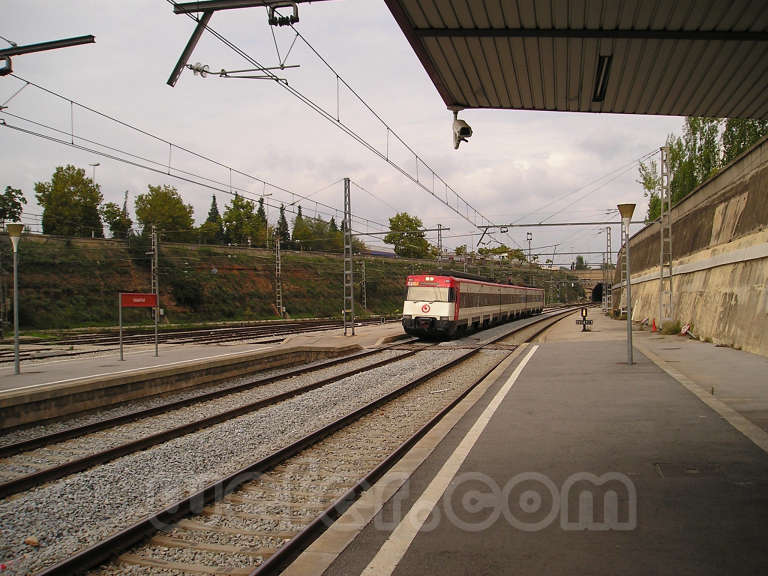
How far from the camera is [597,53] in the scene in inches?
260

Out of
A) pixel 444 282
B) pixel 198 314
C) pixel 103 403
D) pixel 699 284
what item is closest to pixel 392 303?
pixel 198 314

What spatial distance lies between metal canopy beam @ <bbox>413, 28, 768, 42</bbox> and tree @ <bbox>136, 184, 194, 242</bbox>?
6621cm

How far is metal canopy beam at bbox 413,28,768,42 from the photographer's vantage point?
6062mm

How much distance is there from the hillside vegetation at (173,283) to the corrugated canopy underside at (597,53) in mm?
30855

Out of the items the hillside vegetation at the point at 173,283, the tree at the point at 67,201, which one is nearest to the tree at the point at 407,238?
the hillside vegetation at the point at 173,283

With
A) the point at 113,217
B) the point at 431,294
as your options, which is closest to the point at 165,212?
the point at 113,217

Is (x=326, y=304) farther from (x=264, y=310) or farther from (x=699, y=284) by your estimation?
(x=699, y=284)

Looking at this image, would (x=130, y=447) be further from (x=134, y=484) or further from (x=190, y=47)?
(x=190, y=47)

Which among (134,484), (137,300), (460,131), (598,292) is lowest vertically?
(134,484)

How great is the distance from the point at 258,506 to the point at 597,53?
5.86 m

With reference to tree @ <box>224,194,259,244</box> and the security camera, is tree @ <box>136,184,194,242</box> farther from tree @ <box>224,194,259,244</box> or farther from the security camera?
the security camera

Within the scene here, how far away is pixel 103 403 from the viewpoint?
38.5ft

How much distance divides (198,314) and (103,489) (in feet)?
142

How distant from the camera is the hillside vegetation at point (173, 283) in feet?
132
